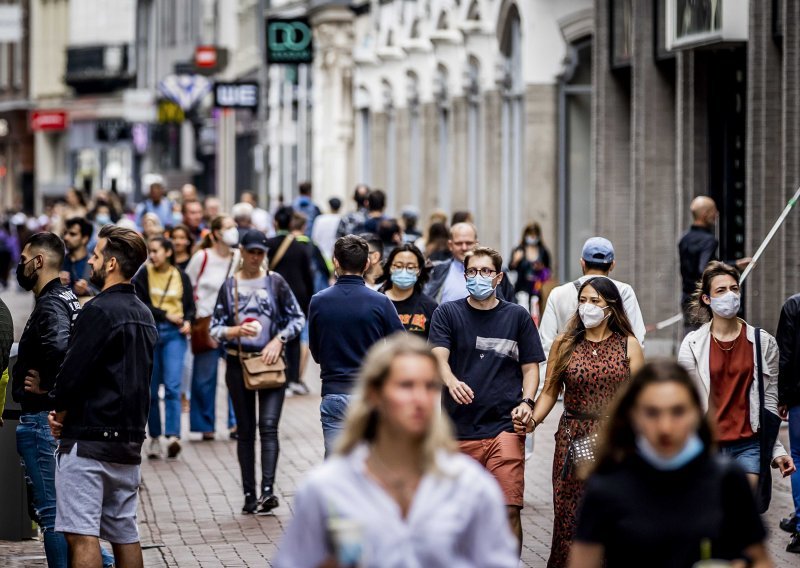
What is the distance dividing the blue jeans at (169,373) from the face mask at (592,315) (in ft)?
21.2

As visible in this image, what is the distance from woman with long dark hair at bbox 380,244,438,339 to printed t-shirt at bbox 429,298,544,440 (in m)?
1.77

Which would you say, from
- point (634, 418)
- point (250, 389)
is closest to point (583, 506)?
point (634, 418)

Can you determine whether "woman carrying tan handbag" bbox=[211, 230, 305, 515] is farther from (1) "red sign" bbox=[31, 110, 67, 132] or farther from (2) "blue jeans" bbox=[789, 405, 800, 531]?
(1) "red sign" bbox=[31, 110, 67, 132]

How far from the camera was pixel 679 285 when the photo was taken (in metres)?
20.9

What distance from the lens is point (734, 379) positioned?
9656 mm

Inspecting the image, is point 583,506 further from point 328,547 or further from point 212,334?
point 212,334

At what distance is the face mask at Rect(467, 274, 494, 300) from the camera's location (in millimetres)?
9617

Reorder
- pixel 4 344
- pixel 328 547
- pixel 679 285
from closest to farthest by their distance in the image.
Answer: pixel 328 547 → pixel 4 344 → pixel 679 285

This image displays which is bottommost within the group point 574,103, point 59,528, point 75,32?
point 59,528

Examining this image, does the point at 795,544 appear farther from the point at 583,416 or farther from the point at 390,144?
the point at 390,144

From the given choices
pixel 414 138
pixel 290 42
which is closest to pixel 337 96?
pixel 414 138

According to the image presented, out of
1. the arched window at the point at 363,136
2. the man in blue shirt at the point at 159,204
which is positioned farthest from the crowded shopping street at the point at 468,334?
the arched window at the point at 363,136

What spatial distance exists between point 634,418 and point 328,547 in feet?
3.13

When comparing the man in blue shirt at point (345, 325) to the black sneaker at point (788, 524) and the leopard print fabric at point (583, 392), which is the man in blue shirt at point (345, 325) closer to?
the leopard print fabric at point (583, 392)
